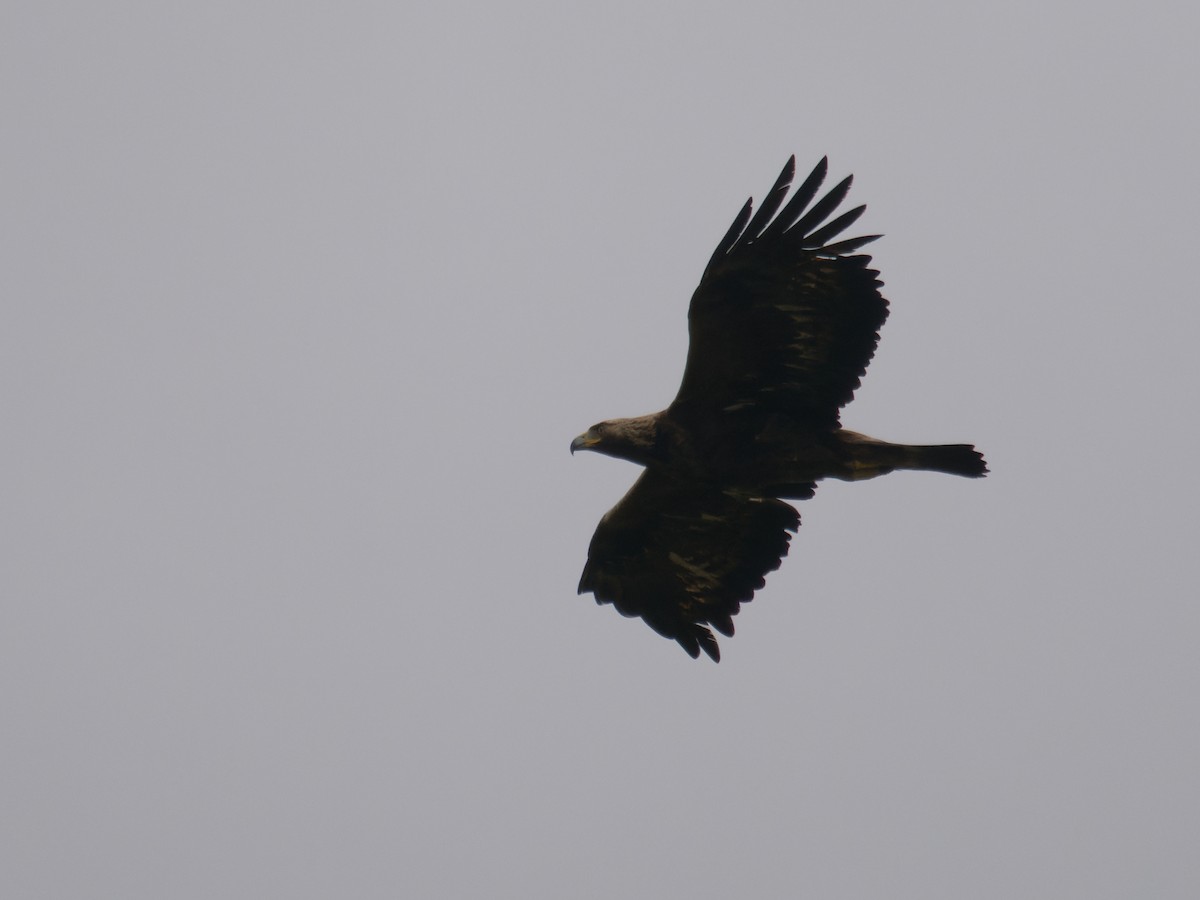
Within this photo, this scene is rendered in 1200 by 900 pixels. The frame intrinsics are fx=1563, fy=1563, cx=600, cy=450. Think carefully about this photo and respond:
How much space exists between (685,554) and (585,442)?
57.4 inches

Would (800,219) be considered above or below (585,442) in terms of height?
above

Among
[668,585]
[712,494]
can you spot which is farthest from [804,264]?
[668,585]

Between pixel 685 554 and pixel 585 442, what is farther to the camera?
pixel 685 554

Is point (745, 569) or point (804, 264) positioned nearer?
point (804, 264)

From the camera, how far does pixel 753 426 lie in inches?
428

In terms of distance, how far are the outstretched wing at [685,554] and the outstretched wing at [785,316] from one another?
1.11m

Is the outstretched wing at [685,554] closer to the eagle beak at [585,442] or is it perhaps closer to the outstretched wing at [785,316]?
the eagle beak at [585,442]

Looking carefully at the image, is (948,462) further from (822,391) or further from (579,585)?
(579,585)

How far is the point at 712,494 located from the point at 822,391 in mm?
1440

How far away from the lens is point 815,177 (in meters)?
9.96

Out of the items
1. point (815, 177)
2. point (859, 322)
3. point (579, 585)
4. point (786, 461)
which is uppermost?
point (815, 177)

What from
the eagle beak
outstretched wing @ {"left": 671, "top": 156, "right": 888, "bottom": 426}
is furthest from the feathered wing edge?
the eagle beak

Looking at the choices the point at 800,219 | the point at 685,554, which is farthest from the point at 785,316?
the point at 685,554

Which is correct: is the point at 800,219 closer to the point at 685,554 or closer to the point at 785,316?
the point at 785,316
